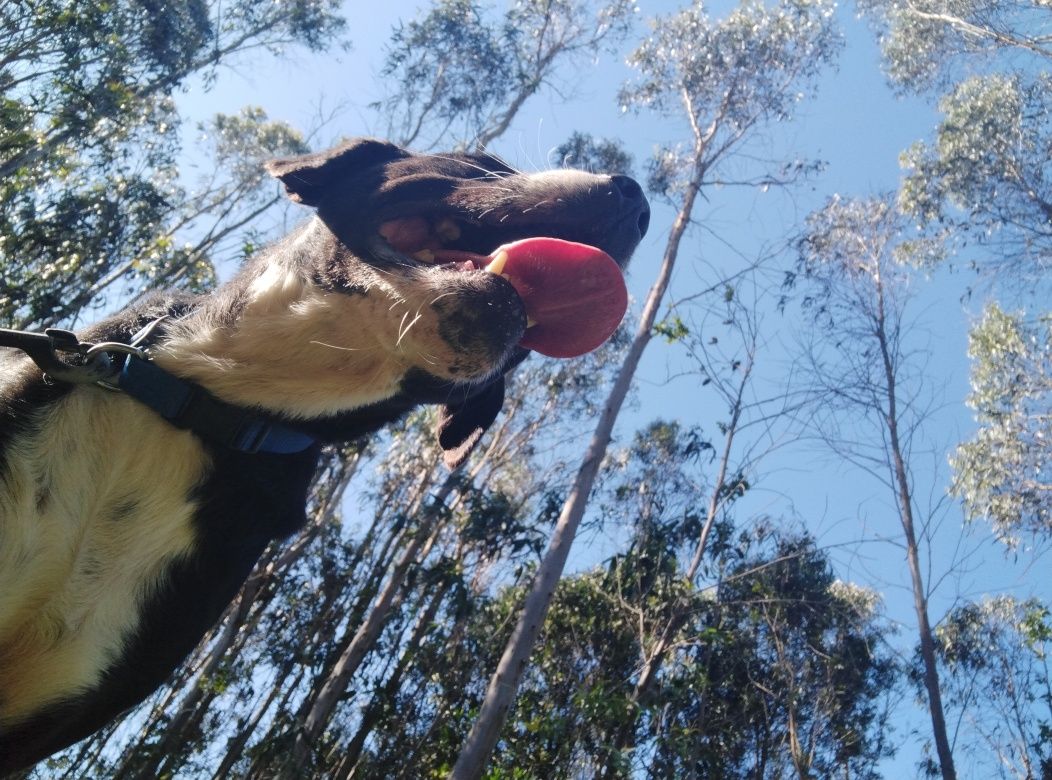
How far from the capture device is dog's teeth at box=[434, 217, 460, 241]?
2658 mm

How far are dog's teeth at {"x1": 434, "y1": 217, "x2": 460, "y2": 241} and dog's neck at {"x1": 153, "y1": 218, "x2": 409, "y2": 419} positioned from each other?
1.70 feet

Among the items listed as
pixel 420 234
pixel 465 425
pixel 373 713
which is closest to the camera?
pixel 420 234

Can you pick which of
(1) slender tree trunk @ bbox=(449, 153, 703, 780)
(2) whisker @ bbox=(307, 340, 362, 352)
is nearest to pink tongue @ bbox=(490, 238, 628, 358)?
(2) whisker @ bbox=(307, 340, 362, 352)

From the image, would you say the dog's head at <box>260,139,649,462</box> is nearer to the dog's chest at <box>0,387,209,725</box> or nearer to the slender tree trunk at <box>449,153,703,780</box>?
the dog's chest at <box>0,387,209,725</box>

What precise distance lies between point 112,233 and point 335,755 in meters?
11.9

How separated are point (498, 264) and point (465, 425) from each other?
96 cm

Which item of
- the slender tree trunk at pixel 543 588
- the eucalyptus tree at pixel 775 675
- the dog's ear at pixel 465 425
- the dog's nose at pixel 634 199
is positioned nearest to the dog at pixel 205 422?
the dog's nose at pixel 634 199

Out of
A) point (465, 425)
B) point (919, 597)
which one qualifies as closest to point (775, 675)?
point (919, 597)

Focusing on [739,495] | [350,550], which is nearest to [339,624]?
[350,550]

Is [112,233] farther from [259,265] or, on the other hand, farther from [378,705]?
[259,265]

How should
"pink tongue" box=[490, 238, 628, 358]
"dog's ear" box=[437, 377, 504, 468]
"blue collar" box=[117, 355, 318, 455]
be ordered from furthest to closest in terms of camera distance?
"dog's ear" box=[437, 377, 504, 468] → "pink tongue" box=[490, 238, 628, 358] → "blue collar" box=[117, 355, 318, 455]

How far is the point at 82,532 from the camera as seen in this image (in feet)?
6.85

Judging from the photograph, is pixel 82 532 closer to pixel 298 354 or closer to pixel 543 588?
pixel 298 354

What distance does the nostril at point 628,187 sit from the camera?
8.75 ft
